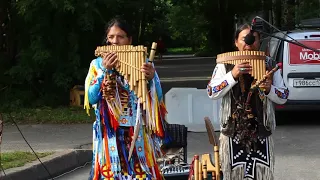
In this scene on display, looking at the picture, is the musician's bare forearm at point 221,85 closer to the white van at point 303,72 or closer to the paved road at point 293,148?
the paved road at point 293,148

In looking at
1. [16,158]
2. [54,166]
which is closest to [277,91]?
[54,166]

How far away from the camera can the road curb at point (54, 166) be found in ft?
23.3

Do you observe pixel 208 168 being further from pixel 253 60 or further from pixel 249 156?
pixel 253 60

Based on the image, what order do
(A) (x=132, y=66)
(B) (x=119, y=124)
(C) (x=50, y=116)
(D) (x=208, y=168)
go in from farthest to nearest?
(C) (x=50, y=116)
(D) (x=208, y=168)
(B) (x=119, y=124)
(A) (x=132, y=66)

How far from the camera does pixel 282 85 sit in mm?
4656

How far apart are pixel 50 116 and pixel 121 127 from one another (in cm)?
792

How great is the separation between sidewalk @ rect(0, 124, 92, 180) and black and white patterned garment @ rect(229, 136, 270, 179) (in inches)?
122

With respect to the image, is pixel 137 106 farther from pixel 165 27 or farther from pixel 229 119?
pixel 165 27

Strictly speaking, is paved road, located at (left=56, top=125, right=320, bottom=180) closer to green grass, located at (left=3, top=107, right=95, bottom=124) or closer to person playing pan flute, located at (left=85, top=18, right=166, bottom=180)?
green grass, located at (left=3, top=107, right=95, bottom=124)

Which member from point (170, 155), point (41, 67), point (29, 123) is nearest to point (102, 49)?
point (170, 155)

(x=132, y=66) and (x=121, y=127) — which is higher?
(x=132, y=66)

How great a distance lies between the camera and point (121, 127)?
185 inches

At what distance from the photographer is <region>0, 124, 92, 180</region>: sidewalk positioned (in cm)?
743

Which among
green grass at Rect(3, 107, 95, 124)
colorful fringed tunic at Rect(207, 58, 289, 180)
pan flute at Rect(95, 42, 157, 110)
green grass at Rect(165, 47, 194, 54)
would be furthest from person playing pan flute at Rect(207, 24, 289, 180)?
green grass at Rect(165, 47, 194, 54)
